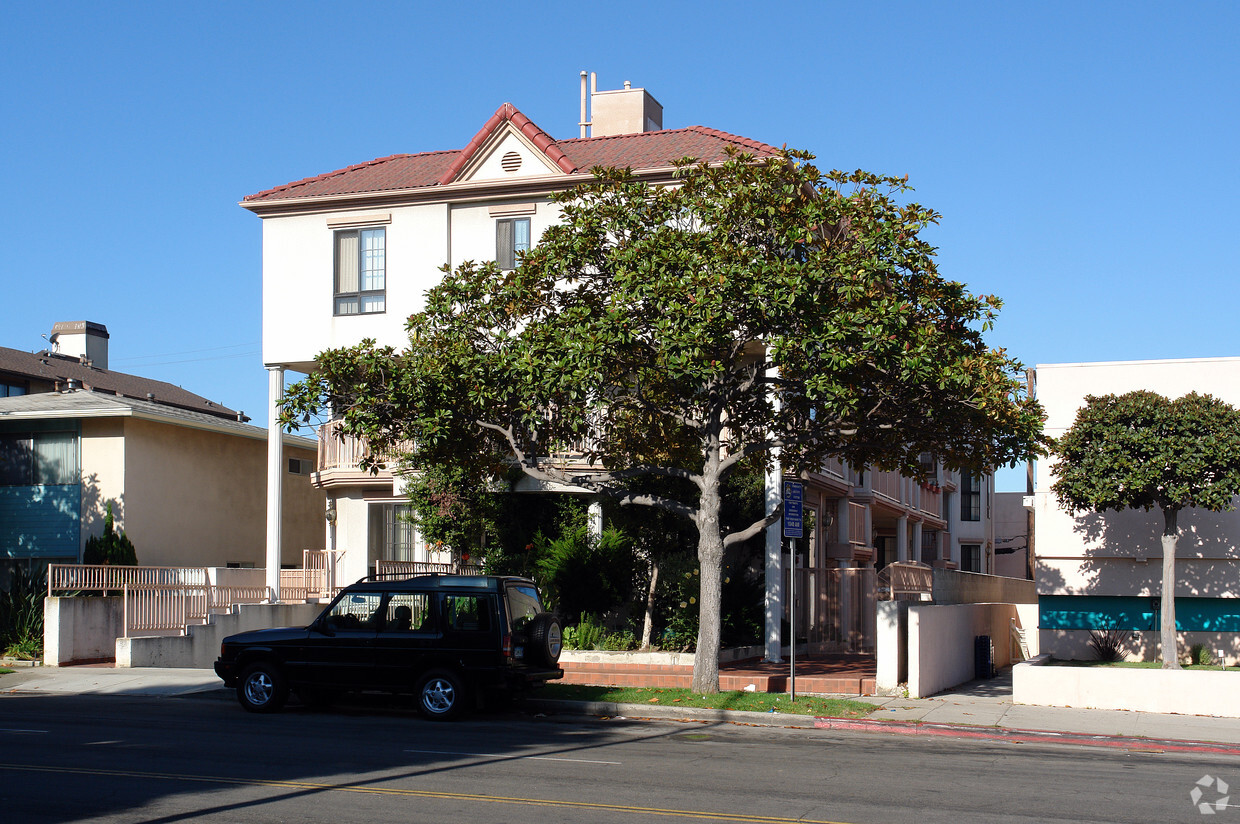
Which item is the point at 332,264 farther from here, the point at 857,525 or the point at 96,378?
the point at 96,378

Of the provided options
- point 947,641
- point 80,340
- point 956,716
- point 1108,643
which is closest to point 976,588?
point 1108,643

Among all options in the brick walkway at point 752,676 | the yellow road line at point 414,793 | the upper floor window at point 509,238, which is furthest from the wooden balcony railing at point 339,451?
the yellow road line at point 414,793

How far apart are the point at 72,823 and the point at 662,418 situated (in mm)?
12437

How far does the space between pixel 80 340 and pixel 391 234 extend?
991 inches

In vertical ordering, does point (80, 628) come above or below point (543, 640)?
below

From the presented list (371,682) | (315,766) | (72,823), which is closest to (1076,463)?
(371,682)

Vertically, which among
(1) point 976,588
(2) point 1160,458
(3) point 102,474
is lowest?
(1) point 976,588

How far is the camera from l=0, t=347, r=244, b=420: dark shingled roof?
40312mm

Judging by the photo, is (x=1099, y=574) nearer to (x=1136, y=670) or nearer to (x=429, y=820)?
(x=1136, y=670)

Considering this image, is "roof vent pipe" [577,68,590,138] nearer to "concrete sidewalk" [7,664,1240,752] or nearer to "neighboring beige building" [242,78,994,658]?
"neighboring beige building" [242,78,994,658]

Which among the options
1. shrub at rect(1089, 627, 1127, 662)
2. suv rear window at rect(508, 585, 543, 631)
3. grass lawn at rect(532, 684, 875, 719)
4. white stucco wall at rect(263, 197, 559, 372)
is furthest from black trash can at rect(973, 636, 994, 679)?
white stucco wall at rect(263, 197, 559, 372)

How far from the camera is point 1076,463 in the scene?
1962 cm

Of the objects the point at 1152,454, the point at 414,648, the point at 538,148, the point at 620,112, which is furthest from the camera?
the point at 620,112

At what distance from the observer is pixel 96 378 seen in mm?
43156
